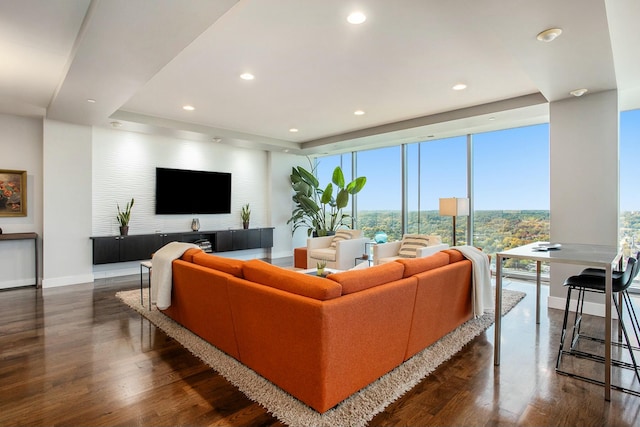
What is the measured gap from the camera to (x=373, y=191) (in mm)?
8102

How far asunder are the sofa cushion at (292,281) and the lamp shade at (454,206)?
3.61 meters

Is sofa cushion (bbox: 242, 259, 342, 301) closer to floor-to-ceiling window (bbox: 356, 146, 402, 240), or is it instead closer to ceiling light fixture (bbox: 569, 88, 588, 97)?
ceiling light fixture (bbox: 569, 88, 588, 97)

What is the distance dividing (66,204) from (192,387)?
4.51 meters

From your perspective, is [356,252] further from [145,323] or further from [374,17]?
[374,17]

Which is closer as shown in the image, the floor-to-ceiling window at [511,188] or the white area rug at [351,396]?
the white area rug at [351,396]

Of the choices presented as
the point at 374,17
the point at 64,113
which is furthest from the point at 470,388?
the point at 64,113

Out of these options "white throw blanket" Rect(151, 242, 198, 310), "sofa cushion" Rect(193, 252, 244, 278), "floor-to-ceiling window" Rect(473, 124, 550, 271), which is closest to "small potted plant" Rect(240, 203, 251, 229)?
"white throw blanket" Rect(151, 242, 198, 310)

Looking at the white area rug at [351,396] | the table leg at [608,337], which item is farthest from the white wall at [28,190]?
the table leg at [608,337]

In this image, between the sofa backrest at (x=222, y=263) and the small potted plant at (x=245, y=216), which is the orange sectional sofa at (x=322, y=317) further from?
the small potted plant at (x=245, y=216)

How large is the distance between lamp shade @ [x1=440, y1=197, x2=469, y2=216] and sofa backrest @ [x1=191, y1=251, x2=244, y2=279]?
3591mm

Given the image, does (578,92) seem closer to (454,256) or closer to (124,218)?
(454,256)

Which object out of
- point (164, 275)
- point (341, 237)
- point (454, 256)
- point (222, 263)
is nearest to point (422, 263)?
point (454, 256)

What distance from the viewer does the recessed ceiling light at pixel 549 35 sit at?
241cm

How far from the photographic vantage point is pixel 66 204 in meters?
5.33
